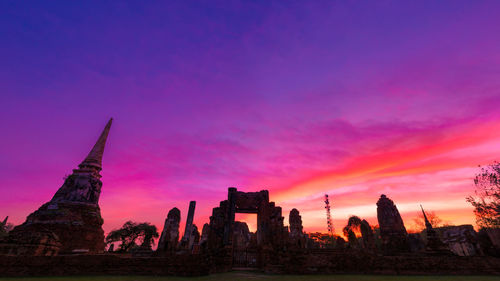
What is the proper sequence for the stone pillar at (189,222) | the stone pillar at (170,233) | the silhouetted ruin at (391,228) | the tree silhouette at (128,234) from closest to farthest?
the stone pillar at (170,233), the silhouetted ruin at (391,228), the stone pillar at (189,222), the tree silhouette at (128,234)

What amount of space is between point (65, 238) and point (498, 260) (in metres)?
32.0

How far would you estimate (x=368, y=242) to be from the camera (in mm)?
22875

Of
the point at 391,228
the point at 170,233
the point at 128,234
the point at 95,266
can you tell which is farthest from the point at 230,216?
the point at 128,234

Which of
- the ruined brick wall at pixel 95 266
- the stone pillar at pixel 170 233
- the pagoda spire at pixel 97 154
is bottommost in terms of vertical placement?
the ruined brick wall at pixel 95 266

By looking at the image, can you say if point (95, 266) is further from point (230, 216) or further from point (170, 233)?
point (170, 233)

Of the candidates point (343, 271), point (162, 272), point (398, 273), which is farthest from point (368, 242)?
point (162, 272)

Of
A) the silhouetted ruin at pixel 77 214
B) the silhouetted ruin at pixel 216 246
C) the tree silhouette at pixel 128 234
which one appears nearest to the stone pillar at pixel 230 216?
the silhouetted ruin at pixel 216 246

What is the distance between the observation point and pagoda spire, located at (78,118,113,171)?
22.8 m

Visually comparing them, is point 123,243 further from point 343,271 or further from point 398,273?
point 398,273

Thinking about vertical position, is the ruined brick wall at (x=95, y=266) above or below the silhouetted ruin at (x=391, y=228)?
below

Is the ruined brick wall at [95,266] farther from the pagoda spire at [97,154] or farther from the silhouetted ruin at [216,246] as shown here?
the pagoda spire at [97,154]

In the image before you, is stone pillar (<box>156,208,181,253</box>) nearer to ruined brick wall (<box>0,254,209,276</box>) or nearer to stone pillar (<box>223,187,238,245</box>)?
stone pillar (<box>223,187,238,245</box>)

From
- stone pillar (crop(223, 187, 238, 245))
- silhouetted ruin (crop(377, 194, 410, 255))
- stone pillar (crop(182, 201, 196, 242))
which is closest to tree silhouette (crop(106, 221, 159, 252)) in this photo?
stone pillar (crop(182, 201, 196, 242))

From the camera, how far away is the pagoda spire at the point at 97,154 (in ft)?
74.7
